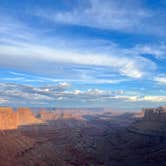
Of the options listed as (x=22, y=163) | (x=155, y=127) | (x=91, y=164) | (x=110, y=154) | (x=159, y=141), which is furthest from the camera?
(x=155, y=127)

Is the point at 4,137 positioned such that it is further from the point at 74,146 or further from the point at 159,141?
the point at 159,141

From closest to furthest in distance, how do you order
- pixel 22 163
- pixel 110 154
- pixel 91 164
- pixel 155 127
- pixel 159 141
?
pixel 22 163 < pixel 91 164 < pixel 110 154 < pixel 159 141 < pixel 155 127

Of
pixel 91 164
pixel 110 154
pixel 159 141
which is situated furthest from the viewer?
pixel 159 141

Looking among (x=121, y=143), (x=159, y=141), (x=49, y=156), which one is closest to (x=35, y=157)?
(x=49, y=156)

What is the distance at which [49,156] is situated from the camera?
456 ft

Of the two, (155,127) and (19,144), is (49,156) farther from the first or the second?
(155,127)

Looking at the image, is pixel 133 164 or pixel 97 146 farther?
pixel 97 146

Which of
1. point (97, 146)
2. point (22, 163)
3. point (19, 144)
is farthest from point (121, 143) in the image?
point (22, 163)

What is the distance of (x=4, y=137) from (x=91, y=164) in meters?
52.2

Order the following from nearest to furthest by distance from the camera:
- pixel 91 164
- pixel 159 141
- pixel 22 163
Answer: pixel 22 163
pixel 91 164
pixel 159 141

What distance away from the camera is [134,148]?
158375 millimetres

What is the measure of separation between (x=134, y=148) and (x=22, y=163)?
6236cm

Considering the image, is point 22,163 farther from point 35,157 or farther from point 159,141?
point 159,141

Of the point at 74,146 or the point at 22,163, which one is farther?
the point at 74,146
